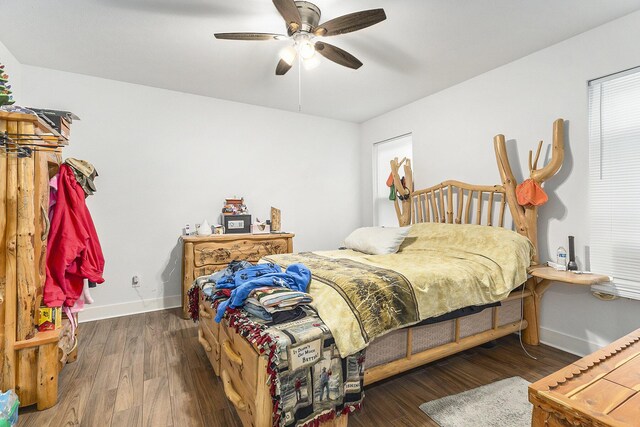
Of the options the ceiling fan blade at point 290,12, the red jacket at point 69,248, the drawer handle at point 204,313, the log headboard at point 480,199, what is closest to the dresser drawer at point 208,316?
the drawer handle at point 204,313

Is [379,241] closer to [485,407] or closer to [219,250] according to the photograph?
[485,407]

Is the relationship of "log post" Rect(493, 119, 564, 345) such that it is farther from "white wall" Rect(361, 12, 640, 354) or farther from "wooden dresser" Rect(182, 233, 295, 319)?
"wooden dresser" Rect(182, 233, 295, 319)

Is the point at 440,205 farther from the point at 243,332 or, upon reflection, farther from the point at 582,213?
the point at 243,332

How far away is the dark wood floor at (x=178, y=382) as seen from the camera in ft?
5.44

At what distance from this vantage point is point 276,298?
152 centimetres

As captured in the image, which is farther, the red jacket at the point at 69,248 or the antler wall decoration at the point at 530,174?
the antler wall decoration at the point at 530,174

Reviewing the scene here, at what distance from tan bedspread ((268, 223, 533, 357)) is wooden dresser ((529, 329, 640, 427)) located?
0.78 meters

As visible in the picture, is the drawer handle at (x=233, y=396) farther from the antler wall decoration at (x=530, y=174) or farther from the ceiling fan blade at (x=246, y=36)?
the antler wall decoration at (x=530, y=174)

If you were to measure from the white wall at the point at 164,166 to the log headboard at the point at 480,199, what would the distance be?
57.5 inches

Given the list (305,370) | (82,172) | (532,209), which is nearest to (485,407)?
(305,370)

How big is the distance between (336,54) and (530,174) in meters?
1.98

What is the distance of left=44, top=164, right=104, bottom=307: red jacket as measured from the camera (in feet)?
6.81

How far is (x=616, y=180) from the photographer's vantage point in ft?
7.48

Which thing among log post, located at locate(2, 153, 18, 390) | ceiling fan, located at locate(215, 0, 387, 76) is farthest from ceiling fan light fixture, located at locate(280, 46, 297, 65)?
log post, located at locate(2, 153, 18, 390)
